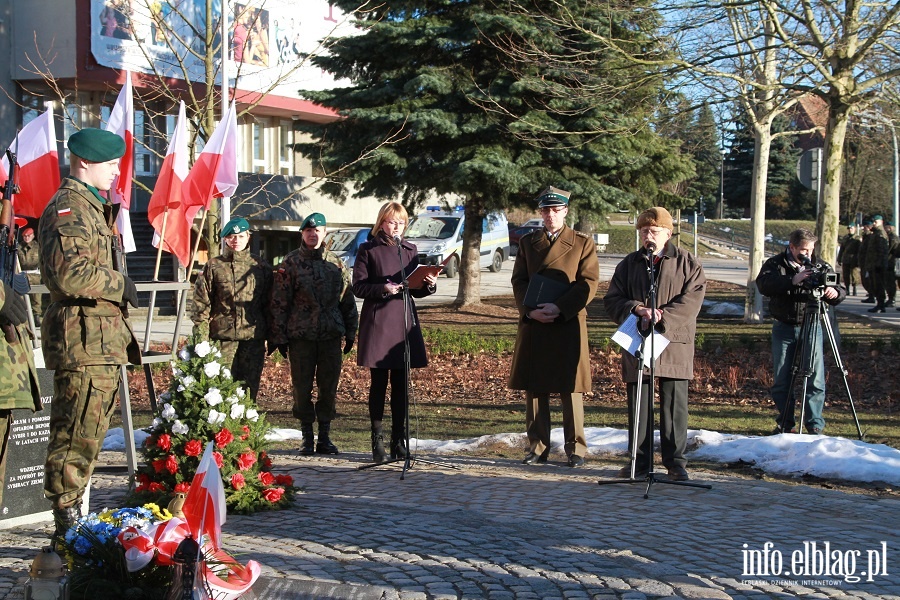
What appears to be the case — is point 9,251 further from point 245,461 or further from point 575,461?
point 575,461

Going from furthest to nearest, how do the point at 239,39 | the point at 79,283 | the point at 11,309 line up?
the point at 239,39 → the point at 79,283 → the point at 11,309

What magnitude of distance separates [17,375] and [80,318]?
2.53 feet

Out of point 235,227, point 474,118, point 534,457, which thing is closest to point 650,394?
point 534,457

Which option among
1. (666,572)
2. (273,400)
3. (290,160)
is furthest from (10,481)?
(290,160)

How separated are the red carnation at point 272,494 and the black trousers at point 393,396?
1988 mm

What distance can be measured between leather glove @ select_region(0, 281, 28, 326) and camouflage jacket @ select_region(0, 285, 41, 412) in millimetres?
33

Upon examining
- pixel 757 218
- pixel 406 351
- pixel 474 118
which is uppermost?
pixel 474 118

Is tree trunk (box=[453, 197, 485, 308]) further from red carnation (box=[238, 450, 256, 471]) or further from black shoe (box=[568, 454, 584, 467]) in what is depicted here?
red carnation (box=[238, 450, 256, 471])

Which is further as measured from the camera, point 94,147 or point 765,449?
point 765,449

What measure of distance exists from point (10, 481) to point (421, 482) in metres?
3.04

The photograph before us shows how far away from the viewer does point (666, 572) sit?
5461 mm

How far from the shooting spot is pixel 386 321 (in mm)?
8758

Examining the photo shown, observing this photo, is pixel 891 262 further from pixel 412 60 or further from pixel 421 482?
pixel 421 482

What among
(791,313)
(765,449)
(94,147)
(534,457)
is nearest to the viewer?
(94,147)
